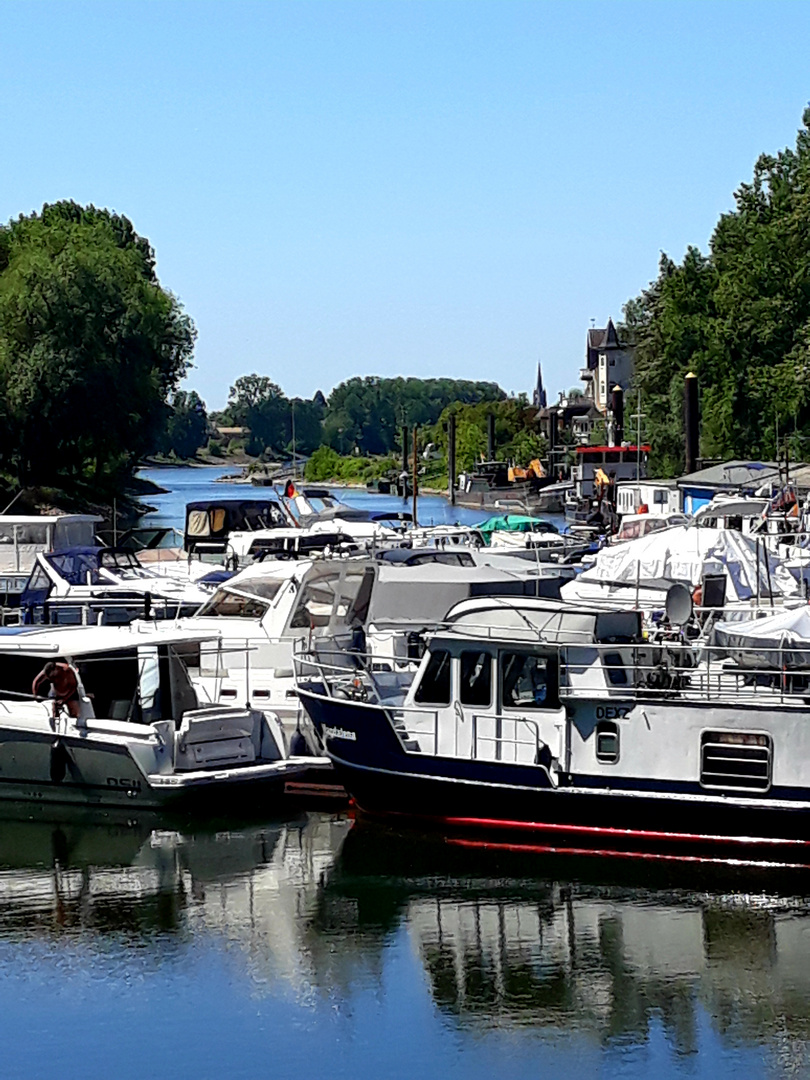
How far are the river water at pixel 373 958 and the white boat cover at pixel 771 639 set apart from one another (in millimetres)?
3342

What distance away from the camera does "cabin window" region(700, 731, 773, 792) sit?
22.4m

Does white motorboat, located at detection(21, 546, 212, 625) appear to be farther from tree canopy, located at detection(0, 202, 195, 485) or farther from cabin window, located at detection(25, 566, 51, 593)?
tree canopy, located at detection(0, 202, 195, 485)

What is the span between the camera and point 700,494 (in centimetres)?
7094

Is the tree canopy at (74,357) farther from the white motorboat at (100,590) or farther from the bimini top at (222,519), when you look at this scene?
the white motorboat at (100,590)

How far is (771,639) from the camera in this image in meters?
24.6

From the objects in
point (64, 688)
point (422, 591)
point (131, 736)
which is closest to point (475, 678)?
point (131, 736)

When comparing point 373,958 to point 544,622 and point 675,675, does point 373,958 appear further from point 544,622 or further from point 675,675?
point 675,675

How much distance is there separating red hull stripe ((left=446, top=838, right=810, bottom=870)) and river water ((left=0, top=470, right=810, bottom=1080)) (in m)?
0.17

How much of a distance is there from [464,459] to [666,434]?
193 feet

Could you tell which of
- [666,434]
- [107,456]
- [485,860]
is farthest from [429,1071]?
[666,434]

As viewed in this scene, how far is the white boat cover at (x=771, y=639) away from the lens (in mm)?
24188

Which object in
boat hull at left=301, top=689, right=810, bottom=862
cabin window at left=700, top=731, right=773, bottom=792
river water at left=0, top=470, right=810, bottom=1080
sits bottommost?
river water at left=0, top=470, right=810, bottom=1080

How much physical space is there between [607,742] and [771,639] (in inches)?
130

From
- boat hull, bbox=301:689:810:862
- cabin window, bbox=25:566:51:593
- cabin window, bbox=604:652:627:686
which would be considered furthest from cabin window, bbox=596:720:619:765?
cabin window, bbox=25:566:51:593
